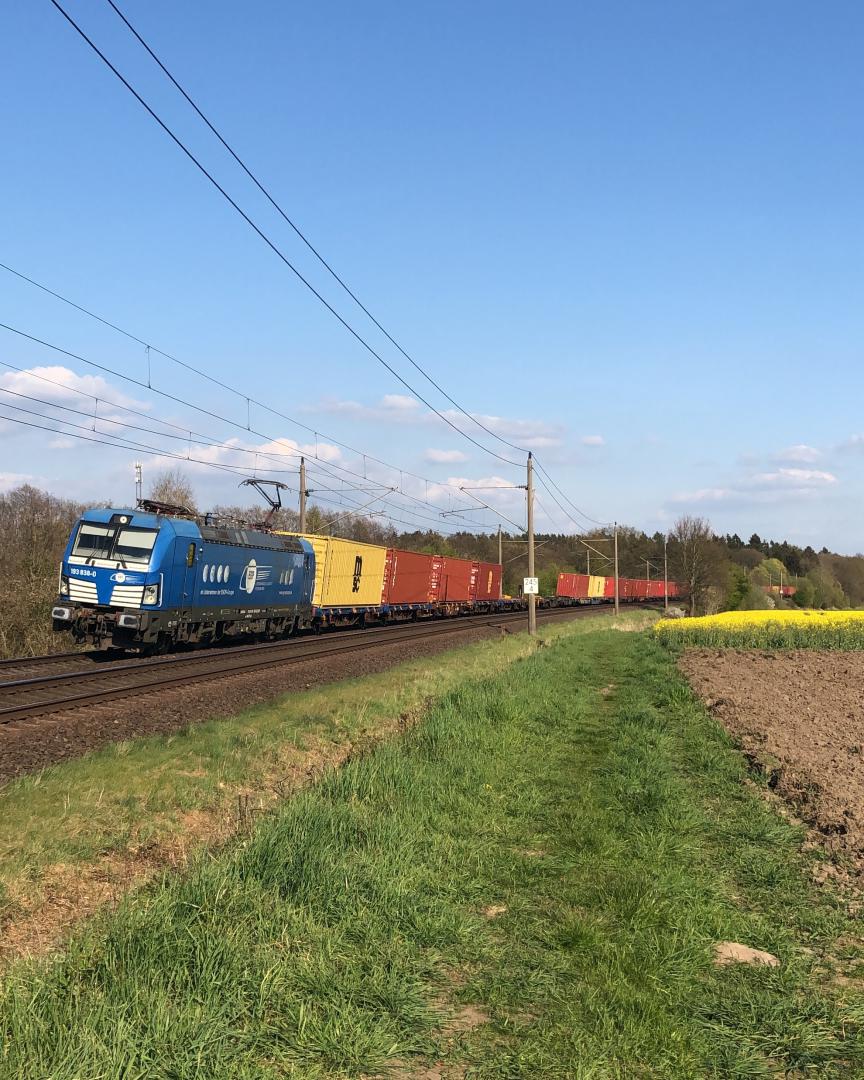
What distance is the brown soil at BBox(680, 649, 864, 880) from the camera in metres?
8.46

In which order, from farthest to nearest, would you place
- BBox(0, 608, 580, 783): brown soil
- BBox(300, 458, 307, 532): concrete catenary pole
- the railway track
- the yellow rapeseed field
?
BBox(300, 458, 307, 532): concrete catenary pole → the yellow rapeseed field → the railway track → BBox(0, 608, 580, 783): brown soil

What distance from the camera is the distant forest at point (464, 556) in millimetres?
31250

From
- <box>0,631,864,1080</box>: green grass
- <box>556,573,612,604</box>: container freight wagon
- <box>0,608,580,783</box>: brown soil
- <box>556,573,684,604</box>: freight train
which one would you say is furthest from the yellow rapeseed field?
<box>556,573,612,604</box>: container freight wagon

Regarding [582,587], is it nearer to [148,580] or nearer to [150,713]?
[148,580]

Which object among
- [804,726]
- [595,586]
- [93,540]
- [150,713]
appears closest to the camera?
[804,726]

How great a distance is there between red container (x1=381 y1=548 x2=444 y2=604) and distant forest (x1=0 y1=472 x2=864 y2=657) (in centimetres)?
462

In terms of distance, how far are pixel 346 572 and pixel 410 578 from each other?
9136 millimetres

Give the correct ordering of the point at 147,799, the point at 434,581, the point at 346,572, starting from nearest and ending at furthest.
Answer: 1. the point at 147,799
2. the point at 346,572
3. the point at 434,581

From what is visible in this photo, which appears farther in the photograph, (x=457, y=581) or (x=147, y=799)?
(x=457, y=581)

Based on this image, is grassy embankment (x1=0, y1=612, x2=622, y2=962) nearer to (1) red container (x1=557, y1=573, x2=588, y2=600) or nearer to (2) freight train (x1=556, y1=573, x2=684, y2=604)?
(2) freight train (x1=556, y1=573, x2=684, y2=604)

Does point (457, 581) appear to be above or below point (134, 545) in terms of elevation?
below

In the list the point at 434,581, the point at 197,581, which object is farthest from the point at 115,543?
the point at 434,581

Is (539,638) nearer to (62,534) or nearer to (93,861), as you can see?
(62,534)

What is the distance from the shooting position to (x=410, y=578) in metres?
46.6
